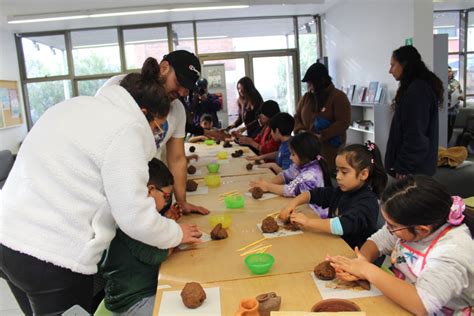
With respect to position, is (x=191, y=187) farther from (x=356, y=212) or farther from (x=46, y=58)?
(x=46, y=58)

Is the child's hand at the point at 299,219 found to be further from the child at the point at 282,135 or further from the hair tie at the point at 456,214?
the child at the point at 282,135

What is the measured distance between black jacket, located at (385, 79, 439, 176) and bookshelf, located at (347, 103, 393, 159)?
3287 millimetres

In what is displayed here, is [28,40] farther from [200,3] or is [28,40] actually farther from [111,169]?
[111,169]

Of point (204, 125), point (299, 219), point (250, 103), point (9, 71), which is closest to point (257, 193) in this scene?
point (299, 219)

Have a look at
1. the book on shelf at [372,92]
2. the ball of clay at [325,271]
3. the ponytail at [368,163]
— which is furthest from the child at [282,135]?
the book on shelf at [372,92]

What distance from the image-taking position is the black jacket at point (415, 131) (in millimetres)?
2594

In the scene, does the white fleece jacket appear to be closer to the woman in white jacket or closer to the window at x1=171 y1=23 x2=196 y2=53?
the woman in white jacket

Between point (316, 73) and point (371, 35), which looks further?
point (371, 35)

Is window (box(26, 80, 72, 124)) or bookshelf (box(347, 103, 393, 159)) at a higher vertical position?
window (box(26, 80, 72, 124))

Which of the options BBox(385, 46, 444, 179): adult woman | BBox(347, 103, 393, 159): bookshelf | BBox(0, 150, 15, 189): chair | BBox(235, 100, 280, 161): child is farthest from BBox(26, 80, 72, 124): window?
BBox(385, 46, 444, 179): adult woman

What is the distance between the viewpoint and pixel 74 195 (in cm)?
132

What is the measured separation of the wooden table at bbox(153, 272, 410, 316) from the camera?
1.17 m

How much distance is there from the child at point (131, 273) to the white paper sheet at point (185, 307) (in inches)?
9.8

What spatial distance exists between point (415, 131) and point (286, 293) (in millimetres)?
1790
